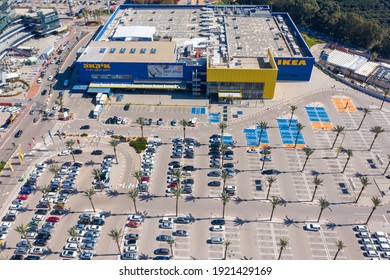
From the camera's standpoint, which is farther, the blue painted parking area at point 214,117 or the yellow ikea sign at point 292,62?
the yellow ikea sign at point 292,62

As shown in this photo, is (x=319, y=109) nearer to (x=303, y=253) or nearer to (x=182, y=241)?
(x=303, y=253)

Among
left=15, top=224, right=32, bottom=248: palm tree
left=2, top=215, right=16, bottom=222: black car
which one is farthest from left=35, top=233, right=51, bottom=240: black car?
left=2, top=215, right=16, bottom=222: black car

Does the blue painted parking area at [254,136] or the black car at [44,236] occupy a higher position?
the blue painted parking area at [254,136]

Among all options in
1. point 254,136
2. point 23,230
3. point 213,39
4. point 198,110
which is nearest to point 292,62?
point 213,39

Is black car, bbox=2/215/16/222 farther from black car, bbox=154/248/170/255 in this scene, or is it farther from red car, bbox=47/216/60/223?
black car, bbox=154/248/170/255

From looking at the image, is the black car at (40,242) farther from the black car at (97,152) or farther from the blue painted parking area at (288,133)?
the blue painted parking area at (288,133)

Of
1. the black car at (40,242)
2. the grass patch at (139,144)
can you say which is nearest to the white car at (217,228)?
the grass patch at (139,144)

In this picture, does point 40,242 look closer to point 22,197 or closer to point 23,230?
point 23,230

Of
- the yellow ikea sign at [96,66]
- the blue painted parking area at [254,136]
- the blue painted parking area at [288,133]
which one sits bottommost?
the blue painted parking area at [254,136]
